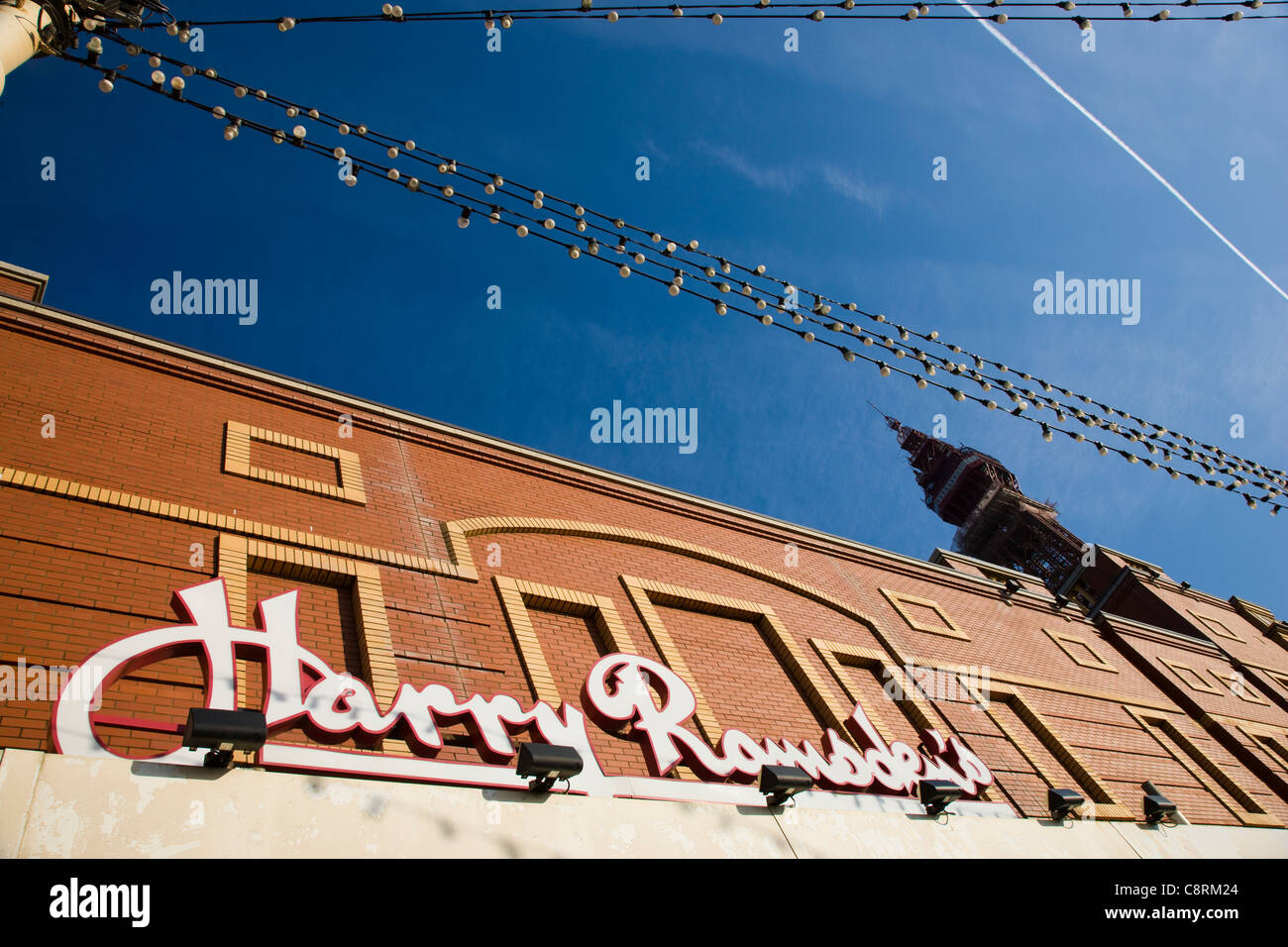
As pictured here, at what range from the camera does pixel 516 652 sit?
859 centimetres

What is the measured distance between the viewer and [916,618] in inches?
577

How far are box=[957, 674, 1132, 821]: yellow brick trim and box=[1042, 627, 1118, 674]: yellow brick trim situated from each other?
395 centimetres

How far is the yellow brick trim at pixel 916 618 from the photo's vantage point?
14336mm

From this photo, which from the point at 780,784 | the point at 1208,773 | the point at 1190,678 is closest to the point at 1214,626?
the point at 1190,678

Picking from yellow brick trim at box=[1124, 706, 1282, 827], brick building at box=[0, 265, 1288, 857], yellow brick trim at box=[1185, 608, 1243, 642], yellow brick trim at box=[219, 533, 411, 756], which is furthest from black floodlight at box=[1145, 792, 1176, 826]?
yellow brick trim at box=[1185, 608, 1243, 642]

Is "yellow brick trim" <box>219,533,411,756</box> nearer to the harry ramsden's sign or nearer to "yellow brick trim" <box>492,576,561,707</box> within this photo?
the harry ramsden's sign

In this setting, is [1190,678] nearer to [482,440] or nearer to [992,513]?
[482,440]

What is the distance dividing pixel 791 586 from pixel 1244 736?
11521 millimetres

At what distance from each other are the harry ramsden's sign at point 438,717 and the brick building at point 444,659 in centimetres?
3

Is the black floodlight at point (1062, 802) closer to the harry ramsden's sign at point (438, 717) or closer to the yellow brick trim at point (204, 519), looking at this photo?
the harry ramsden's sign at point (438, 717)

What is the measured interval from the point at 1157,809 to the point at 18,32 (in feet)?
46.3

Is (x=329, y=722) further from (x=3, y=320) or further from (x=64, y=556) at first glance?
(x=3, y=320)

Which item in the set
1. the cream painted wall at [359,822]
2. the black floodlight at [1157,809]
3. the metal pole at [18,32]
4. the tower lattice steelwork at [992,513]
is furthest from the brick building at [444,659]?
the tower lattice steelwork at [992,513]
